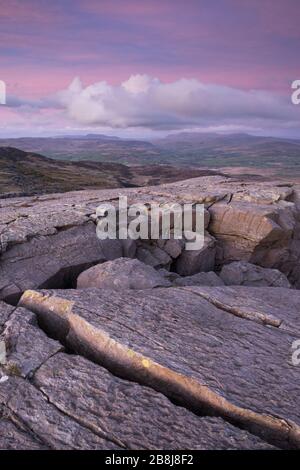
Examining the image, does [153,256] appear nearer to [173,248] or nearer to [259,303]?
[173,248]

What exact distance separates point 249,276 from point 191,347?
10.7m

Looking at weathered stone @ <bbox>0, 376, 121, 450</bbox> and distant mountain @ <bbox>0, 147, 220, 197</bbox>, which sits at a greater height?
distant mountain @ <bbox>0, 147, 220, 197</bbox>

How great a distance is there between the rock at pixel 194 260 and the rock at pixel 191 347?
7.99 m

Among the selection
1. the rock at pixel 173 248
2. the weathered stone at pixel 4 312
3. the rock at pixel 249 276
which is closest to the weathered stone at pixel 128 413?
the weathered stone at pixel 4 312

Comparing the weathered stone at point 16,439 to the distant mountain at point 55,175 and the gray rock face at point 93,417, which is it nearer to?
the gray rock face at point 93,417

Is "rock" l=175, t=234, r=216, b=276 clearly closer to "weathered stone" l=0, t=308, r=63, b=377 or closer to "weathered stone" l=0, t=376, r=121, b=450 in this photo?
"weathered stone" l=0, t=308, r=63, b=377

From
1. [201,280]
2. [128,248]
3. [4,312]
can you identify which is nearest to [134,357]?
[4,312]

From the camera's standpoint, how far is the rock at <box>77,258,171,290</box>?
1426 centimetres

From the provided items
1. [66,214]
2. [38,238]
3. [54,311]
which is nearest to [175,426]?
[54,311]

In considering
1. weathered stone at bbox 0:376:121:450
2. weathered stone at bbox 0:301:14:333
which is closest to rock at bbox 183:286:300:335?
weathered stone at bbox 0:301:14:333

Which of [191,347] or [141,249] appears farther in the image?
[141,249]

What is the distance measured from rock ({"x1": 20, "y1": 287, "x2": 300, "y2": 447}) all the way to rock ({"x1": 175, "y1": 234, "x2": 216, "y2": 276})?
7.99 meters

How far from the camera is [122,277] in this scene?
14.6 metres

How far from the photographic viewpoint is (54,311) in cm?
1181
